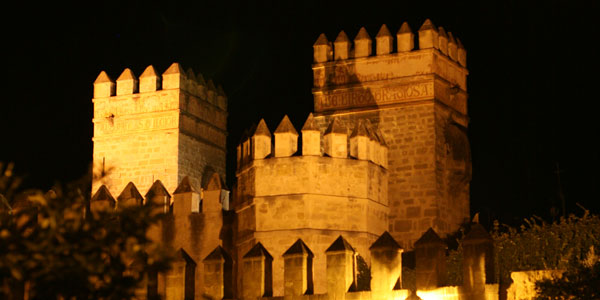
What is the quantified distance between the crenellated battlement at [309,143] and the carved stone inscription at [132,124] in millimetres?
6037

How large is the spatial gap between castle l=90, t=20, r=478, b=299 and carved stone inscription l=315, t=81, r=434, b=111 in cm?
3

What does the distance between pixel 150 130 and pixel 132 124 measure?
481 millimetres

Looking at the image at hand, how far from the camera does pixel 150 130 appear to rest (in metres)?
31.8

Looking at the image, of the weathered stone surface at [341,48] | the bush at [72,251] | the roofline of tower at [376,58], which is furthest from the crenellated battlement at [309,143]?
the bush at [72,251]

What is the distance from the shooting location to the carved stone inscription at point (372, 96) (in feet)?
95.6

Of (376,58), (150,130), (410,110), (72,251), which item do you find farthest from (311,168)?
(72,251)

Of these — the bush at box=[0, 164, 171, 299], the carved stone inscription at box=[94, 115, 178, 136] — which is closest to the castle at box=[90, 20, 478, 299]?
the carved stone inscription at box=[94, 115, 178, 136]

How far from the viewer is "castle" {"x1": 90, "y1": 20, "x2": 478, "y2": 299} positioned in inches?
903

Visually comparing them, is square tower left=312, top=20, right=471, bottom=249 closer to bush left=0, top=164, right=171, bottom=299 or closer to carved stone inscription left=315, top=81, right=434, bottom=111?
carved stone inscription left=315, top=81, right=434, bottom=111

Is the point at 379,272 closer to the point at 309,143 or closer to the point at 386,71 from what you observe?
the point at 309,143

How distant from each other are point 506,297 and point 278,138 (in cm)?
644

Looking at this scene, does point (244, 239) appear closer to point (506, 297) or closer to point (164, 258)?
point (506, 297)

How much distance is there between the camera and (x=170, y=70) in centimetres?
3212

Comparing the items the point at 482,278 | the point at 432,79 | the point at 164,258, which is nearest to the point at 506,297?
the point at 482,278
